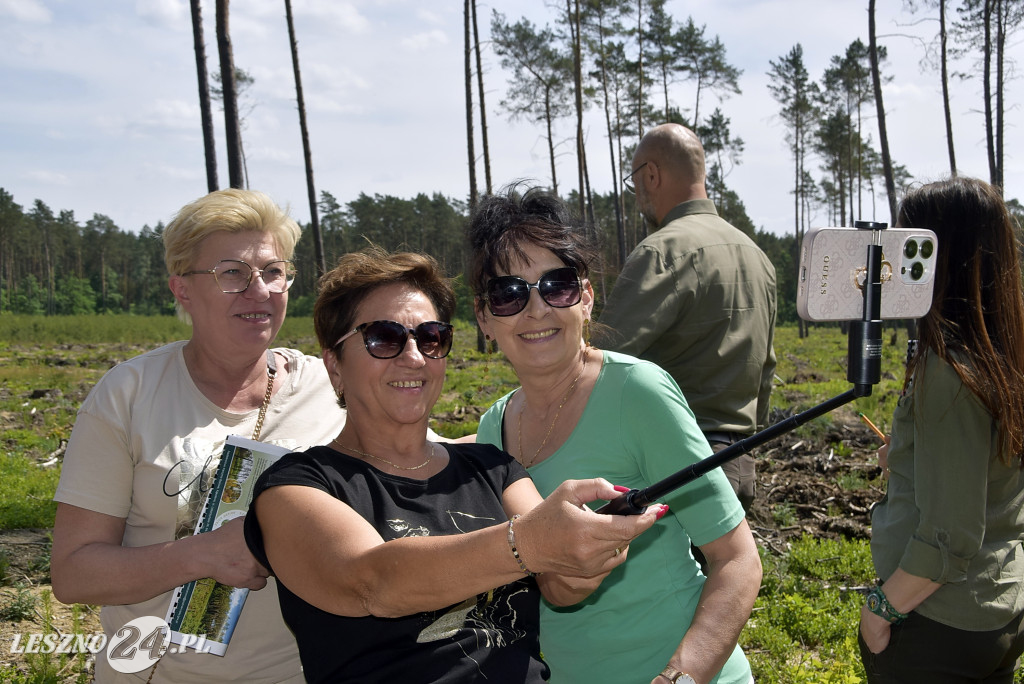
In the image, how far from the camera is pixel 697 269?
3.57m

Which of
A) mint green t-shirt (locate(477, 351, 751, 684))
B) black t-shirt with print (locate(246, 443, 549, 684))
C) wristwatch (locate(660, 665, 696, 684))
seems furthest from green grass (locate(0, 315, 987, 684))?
wristwatch (locate(660, 665, 696, 684))

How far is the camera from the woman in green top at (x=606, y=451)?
1.88 m

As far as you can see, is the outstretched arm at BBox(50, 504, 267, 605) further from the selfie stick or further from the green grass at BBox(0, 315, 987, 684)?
the selfie stick

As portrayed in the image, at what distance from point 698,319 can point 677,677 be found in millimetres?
2122

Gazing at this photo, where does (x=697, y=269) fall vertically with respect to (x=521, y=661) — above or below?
above

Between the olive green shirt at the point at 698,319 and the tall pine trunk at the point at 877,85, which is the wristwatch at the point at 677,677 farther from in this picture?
the tall pine trunk at the point at 877,85

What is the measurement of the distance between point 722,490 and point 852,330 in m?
0.97

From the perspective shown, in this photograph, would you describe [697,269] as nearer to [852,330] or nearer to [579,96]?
[852,330]

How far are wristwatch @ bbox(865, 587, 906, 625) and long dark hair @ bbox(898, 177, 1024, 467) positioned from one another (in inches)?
22.0

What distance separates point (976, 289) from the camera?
2.19m

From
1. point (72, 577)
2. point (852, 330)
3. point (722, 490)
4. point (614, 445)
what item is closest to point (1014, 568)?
→ point (722, 490)

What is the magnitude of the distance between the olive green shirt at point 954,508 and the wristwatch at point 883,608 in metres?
0.07

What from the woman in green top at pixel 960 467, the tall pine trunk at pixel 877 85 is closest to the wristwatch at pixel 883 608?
the woman in green top at pixel 960 467

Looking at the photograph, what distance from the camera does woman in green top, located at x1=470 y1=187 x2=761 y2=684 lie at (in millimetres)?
1877
